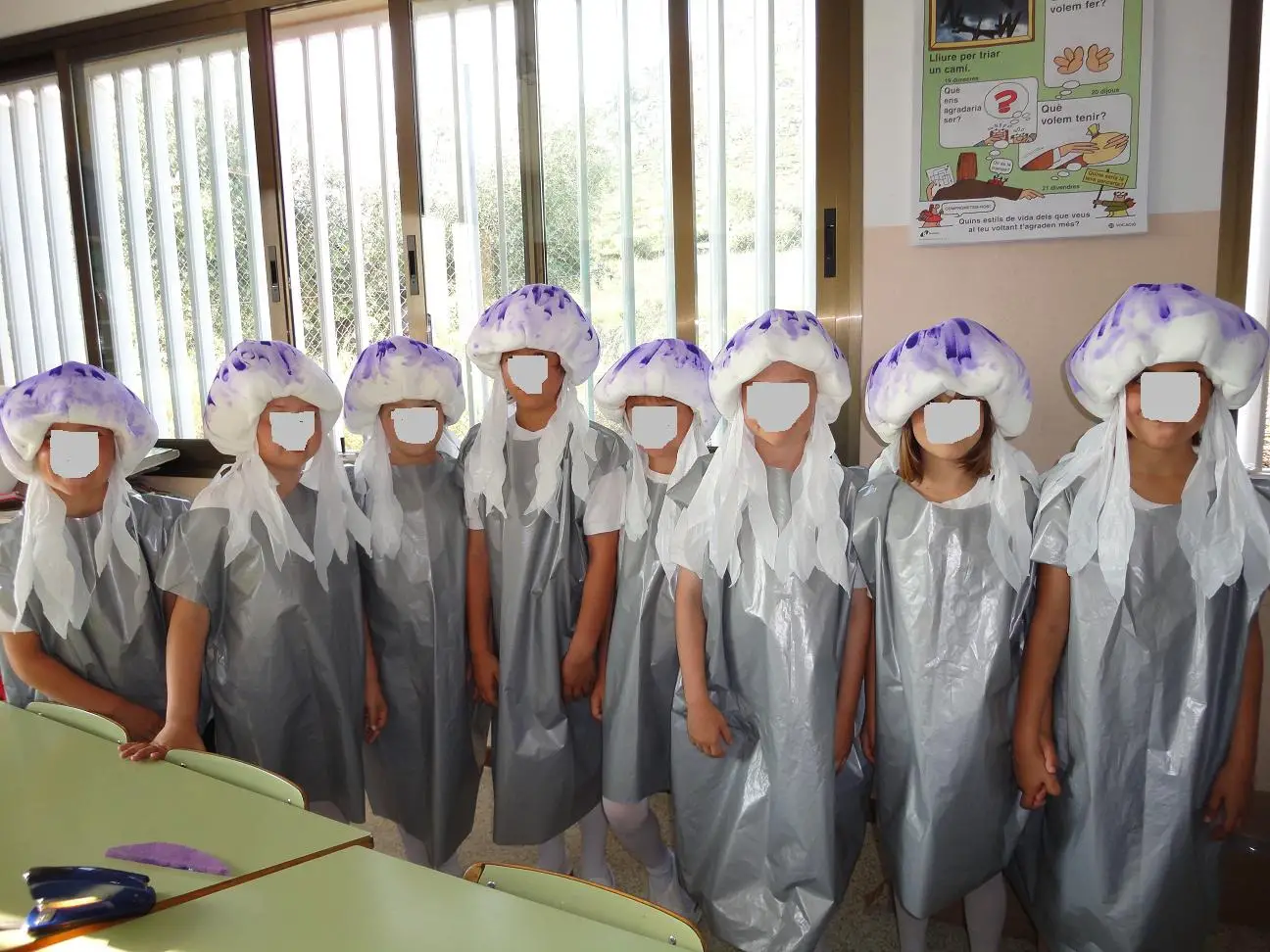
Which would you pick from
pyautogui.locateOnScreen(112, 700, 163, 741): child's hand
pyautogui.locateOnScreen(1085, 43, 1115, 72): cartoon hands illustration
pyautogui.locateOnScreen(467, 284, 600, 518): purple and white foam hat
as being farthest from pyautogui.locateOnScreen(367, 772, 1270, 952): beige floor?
pyautogui.locateOnScreen(1085, 43, 1115, 72): cartoon hands illustration

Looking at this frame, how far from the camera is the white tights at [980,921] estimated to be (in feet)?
5.21

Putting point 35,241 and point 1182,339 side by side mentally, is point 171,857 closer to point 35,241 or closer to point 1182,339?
point 1182,339

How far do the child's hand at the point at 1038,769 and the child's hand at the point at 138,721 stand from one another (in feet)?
5.45

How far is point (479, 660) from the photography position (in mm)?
1846

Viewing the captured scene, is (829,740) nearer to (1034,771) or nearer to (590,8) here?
(1034,771)

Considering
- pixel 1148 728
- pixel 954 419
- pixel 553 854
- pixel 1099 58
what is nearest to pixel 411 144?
pixel 1099 58

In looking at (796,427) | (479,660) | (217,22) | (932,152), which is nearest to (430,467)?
(479,660)

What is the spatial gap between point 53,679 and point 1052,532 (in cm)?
191

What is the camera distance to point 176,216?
315 cm

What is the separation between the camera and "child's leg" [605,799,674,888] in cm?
174

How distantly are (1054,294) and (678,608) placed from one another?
121cm

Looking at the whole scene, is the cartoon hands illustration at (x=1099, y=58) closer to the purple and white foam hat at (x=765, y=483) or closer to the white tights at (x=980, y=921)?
the purple and white foam hat at (x=765, y=483)

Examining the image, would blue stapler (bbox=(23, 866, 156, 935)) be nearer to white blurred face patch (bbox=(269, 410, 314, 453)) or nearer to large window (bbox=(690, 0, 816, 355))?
white blurred face patch (bbox=(269, 410, 314, 453))

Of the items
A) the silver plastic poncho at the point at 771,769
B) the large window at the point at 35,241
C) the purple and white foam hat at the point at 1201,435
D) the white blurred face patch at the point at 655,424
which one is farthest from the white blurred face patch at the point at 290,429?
the large window at the point at 35,241
